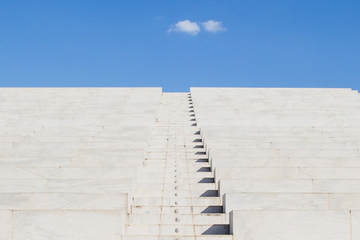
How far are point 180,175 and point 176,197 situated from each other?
1.39 meters

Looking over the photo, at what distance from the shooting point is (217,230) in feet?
22.6

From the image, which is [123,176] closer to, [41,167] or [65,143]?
[41,167]

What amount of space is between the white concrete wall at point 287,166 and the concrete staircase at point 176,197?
381 millimetres

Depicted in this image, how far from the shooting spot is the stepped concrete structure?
6520mm

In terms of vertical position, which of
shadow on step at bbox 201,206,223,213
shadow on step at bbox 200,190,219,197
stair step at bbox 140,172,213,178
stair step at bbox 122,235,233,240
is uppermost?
stair step at bbox 140,172,213,178

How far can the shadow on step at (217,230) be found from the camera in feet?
22.5

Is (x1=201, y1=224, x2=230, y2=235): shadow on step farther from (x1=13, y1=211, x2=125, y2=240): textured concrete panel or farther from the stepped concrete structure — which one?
(x1=13, y1=211, x2=125, y2=240): textured concrete panel

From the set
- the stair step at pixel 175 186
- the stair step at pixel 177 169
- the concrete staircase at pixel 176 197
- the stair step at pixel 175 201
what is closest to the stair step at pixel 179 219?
the concrete staircase at pixel 176 197

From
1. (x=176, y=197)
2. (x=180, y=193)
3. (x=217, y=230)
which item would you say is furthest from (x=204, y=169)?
(x=217, y=230)

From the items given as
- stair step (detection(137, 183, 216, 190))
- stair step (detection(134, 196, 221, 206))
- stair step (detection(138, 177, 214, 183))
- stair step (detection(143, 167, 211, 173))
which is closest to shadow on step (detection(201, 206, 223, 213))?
stair step (detection(134, 196, 221, 206))

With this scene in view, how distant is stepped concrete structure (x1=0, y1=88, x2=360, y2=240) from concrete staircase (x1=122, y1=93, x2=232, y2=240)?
2 cm

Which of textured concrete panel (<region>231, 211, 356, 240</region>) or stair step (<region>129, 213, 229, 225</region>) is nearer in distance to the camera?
textured concrete panel (<region>231, 211, 356, 240</region>)

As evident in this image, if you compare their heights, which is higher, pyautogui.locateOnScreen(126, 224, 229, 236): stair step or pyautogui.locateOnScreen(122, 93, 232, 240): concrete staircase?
pyautogui.locateOnScreen(122, 93, 232, 240): concrete staircase

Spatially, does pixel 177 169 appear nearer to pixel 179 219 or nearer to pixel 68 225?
pixel 179 219
